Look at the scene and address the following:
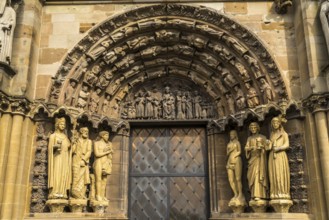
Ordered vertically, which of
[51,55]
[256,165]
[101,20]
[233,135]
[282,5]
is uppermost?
[282,5]

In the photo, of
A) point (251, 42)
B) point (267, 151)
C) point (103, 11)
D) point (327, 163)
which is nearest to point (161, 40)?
point (103, 11)

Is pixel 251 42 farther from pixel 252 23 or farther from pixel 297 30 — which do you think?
pixel 297 30

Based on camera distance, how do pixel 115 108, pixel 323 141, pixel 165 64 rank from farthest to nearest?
1. pixel 165 64
2. pixel 115 108
3. pixel 323 141

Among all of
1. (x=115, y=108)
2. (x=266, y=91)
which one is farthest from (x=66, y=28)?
(x=266, y=91)

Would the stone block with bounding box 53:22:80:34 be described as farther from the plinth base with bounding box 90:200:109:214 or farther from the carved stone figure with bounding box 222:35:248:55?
the plinth base with bounding box 90:200:109:214

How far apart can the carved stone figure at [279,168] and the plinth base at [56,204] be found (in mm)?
3872

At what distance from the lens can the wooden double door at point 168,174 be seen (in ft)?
26.9

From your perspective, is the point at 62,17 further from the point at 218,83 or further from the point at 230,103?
the point at 230,103

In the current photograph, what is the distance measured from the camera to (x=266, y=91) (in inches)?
294

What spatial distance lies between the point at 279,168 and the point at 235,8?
3.65 m

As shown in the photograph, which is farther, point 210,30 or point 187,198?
point 187,198

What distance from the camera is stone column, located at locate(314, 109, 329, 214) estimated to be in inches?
251

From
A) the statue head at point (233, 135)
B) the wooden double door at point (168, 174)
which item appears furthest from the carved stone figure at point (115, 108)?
the statue head at point (233, 135)

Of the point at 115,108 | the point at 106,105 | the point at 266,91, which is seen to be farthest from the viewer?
the point at 115,108
